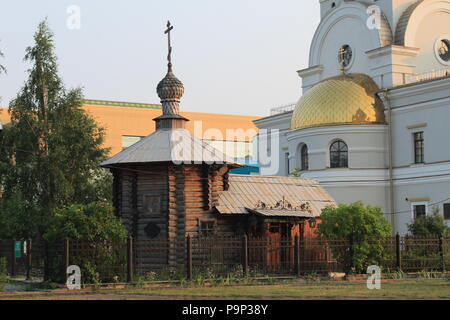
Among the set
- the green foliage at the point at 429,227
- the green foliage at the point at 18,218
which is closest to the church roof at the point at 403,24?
the green foliage at the point at 429,227

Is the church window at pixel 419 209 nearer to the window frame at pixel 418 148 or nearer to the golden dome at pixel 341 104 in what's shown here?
the window frame at pixel 418 148

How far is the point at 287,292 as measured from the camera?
60.1 feet

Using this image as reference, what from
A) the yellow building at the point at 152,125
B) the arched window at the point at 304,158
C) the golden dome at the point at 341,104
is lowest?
the arched window at the point at 304,158

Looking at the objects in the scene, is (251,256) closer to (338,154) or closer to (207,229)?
(207,229)

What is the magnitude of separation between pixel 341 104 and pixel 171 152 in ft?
49.6

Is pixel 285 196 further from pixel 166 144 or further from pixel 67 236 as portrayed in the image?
pixel 67 236

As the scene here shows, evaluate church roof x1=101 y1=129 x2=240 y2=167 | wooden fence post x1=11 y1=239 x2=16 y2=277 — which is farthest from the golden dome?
wooden fence post x1=11 y1=239 x2=16 y2=277

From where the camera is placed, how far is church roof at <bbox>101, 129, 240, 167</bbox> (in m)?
24.8

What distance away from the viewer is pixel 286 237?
85.5 ft

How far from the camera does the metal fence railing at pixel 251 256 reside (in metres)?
21.5

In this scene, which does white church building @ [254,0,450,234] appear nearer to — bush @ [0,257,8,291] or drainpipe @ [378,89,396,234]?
drainpipe @ [378,89,396,234]

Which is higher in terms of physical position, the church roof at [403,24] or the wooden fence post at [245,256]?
the church roof at [403,24]

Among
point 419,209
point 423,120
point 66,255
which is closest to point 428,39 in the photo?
point 423,120

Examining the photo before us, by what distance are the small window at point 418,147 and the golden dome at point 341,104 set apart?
1.78 meters
